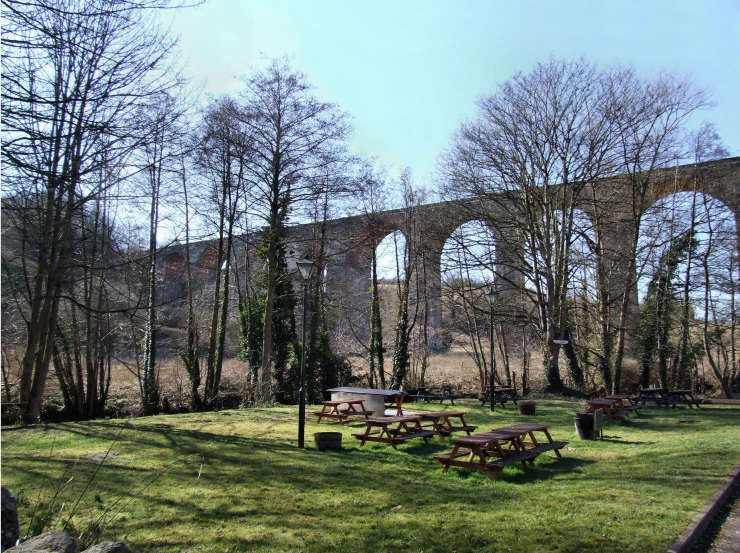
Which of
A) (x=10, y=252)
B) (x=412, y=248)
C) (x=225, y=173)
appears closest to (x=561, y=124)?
(x=412, y=248)

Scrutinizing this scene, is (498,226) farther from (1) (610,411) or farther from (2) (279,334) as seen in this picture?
(2) (279,334)

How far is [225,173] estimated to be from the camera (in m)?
17.9

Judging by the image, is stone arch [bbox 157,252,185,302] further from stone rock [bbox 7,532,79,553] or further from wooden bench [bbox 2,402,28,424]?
stone rock [bbox 7,532,79,553]

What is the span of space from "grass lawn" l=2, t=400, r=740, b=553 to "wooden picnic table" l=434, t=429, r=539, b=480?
0.51ft

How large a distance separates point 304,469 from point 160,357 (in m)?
24.5

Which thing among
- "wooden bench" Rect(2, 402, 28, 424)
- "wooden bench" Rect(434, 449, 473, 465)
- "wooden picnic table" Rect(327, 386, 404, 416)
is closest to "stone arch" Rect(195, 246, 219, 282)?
"wooden picnic table" Rect(327, 386, 404, 416)

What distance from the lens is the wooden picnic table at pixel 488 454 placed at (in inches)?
250

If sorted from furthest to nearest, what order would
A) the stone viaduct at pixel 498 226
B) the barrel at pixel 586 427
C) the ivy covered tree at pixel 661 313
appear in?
the ivy covered tree at pixel 661 313
the stone viaduct at pixel 498 226
the barrel at pixel 586 427

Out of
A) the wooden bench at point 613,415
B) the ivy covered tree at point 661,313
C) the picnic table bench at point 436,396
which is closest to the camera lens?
the wooden bench at point 613,415

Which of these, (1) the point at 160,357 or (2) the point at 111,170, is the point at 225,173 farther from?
(1) the point at 160,357

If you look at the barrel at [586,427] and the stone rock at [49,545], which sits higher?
the stone rock at [49,545]

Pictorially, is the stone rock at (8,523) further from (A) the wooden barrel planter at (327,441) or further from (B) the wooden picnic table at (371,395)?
(B) the wooden picnic table at (371,395)

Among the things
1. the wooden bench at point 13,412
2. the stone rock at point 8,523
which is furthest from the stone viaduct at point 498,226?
the stone rock at point 8,523

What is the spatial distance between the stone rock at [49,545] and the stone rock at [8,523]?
41cm
